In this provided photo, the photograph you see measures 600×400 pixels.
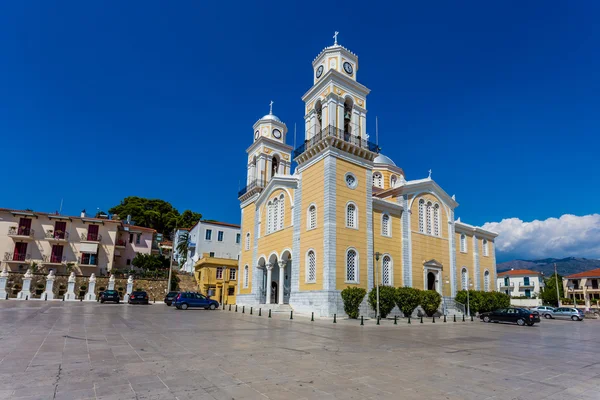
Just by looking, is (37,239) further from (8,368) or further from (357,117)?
(8,368)

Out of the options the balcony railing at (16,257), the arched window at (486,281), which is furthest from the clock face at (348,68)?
the balcony railing at (16,257)

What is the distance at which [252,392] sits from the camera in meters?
5.70

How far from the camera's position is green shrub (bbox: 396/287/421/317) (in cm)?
2514

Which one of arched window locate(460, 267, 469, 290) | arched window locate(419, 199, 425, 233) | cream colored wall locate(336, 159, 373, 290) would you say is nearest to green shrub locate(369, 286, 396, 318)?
cream colored wall locate(336, 159, 373, 290)

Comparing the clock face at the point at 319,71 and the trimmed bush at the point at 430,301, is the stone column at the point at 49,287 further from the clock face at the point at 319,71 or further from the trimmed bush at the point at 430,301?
the trimmed bush at the point at 430,301

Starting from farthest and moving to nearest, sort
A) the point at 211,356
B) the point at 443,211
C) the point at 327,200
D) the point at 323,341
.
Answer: the point at 443,211
the point at 327,200
the point at 323,341
the point at 211,356

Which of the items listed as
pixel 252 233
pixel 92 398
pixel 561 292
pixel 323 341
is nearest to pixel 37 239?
pixel 252 233

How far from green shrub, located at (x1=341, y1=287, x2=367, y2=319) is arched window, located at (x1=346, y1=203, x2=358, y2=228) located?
4352 mm

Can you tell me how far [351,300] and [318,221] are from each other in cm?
546

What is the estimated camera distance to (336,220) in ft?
79.4

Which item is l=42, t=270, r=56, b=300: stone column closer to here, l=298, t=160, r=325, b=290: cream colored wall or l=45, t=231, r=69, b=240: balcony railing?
l=45, t=231, r=69, b=240: balcony railing

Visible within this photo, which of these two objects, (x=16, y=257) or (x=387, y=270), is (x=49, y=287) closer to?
(x=16, y=257)

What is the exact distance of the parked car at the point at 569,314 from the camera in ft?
105

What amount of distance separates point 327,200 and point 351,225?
2.62 m
